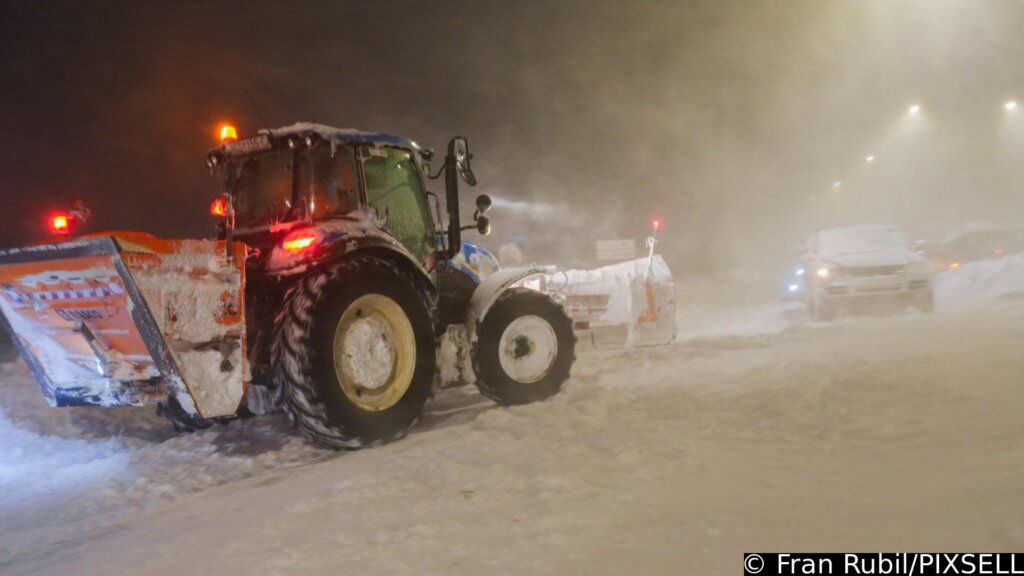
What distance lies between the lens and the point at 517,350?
639cm

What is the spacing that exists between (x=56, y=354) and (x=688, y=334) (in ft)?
34.6

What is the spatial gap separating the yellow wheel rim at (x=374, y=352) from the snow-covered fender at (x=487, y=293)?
2.62ft

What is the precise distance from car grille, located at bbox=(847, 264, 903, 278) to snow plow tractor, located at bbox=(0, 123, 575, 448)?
7.48 m

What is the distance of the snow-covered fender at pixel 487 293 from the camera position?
610 centimetres

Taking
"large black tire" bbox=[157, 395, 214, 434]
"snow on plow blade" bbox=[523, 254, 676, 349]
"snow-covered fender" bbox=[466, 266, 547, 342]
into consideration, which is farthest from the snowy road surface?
"snow on plow blade" bbox=[523, 254, 676, 349]

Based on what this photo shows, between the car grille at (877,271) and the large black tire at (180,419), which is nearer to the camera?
the large black tire at (180,419)

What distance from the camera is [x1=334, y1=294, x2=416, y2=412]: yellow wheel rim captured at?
502 centimetres

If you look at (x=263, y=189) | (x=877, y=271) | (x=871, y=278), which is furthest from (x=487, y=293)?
(x=877, y=271)

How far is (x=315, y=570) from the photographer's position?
9.20 feet

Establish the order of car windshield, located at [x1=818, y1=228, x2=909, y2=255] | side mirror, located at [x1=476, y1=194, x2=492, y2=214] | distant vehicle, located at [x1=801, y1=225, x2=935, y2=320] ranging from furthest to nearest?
car windshield, located at [x1=818, y1=228, x2=909, y2=255] → distant vehicle, located at [x1=801, y1=225, x2=935, y2=320] → side mirror, located at [x1=476, y1=194, x2=492, y2=214]

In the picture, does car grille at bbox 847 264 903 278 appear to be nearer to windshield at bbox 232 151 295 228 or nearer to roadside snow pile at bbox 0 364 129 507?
windshield at bbox 232 151 295 228

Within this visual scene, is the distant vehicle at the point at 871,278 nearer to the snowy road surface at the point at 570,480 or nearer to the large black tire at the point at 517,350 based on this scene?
the snowy road surface at the point at 570,480

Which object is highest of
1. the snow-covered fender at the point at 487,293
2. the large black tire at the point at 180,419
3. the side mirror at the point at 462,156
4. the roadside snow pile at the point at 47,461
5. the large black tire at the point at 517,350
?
the side mirror at the point at 462,156

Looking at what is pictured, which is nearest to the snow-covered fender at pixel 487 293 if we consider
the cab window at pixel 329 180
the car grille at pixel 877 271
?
the cab window at pixel 329 180
